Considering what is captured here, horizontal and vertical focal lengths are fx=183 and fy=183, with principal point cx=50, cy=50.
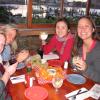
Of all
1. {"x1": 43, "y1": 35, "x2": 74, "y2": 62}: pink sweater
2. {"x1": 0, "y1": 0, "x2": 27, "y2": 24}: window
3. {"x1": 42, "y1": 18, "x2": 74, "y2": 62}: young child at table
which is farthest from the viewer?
{"x1": 0, "y1": 0, "x2": 27, "y2": 24}: window

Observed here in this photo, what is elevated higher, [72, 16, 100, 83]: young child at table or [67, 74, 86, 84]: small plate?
[72, 16, 100, 83]: young child at table

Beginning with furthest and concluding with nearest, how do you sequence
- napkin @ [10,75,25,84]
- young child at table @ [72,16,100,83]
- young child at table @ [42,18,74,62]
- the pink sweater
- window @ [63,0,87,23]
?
window @ [63,0,87,23] → young child at table @ [42,18,74,62] → the pink sweater → young child at table @ [72,16,100,83] → napkin @ [10,75,25,84]

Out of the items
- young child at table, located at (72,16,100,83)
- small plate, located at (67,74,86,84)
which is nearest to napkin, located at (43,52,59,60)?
young child at table, located at (72,16,100,83)

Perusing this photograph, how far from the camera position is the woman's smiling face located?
6.55 feet

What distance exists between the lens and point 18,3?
319cm

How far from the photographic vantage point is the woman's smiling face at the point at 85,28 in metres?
2.00

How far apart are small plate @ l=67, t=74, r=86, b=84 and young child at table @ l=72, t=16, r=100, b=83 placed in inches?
3.5

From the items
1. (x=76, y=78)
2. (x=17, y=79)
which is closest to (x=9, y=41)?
(x=17, y=79)

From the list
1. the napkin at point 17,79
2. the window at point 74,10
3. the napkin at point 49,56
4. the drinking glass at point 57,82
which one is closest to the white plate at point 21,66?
the napkin at point 17,79

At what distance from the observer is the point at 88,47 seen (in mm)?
2014

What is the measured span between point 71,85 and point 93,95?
0.73ft

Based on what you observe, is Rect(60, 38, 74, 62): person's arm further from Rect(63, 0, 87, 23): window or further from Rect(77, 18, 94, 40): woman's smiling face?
Rect(63, 0, 87, 23): window

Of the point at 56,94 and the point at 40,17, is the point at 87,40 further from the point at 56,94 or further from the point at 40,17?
the point at 40,17

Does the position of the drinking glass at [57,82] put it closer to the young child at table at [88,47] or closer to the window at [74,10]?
the young child at table at [88,47]
